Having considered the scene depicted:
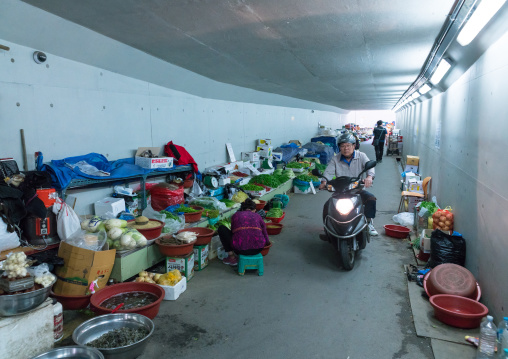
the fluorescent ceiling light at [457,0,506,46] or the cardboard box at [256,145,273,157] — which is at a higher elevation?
the fluorescent ceiling light at [457,0,506,46]

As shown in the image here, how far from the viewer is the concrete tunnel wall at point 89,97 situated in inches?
156

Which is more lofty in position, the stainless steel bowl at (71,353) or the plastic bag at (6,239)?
the plastic bag at (6,239)

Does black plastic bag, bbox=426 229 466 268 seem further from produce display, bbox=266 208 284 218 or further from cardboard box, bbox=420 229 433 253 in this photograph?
produce display, bbox=266 208 284 218

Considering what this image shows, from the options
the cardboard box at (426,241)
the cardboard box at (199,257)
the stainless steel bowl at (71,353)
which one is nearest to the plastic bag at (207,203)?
the cardboard box at (199,257)

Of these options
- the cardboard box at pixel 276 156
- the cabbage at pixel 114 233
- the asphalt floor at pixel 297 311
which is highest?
the cardboard box at pixel 276 156

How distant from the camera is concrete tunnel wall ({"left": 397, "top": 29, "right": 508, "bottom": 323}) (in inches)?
130

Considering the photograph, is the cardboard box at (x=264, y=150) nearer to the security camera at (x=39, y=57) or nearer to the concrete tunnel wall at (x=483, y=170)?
the concrete tunnel wall at (x=483, y=170)

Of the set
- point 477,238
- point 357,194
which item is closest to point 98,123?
point 357,194

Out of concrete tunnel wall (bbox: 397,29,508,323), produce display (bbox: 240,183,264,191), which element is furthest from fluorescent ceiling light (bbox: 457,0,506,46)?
produce display (bbox: 240,183,264,191)

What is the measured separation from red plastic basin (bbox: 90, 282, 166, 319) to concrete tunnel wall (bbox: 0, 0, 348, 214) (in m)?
1.79

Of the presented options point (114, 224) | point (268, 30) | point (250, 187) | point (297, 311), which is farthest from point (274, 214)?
point (268, 30)

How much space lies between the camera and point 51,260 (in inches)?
147

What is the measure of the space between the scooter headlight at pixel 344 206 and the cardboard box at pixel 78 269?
2992 millimetres

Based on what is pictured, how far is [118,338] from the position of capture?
2.97m
